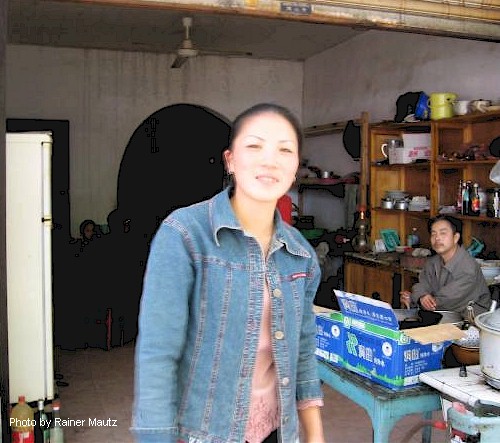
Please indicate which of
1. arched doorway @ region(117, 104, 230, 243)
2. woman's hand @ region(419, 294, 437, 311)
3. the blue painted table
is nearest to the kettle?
woman's hand @ region(419, 294, 437, 311)

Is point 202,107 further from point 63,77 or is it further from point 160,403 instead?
point 160,403

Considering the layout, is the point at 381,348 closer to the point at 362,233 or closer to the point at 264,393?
the point at 264,393

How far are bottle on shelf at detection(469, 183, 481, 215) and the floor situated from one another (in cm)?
200

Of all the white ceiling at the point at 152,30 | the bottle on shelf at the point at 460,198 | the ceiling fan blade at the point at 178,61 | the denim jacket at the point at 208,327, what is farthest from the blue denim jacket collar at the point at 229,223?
the ceiling fan blade at the point at 178,61

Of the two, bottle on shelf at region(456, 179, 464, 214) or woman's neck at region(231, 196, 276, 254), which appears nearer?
woman's neck at region(231, 196, 276, 254)

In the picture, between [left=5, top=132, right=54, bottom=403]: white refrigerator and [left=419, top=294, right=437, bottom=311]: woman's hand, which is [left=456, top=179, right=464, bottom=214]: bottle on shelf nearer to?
[left=419, top=294, right=437, bottom=311]: woman's hand

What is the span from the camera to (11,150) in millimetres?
3750

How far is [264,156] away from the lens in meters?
1.52

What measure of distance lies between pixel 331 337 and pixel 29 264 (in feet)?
6.50

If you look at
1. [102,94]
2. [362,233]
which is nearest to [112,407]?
[362,233]

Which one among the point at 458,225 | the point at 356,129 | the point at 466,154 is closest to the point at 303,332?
the point at 458,225

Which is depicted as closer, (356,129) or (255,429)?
(255,429)

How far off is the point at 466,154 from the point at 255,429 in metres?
4.62

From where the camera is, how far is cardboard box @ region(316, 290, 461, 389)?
2.54 m
